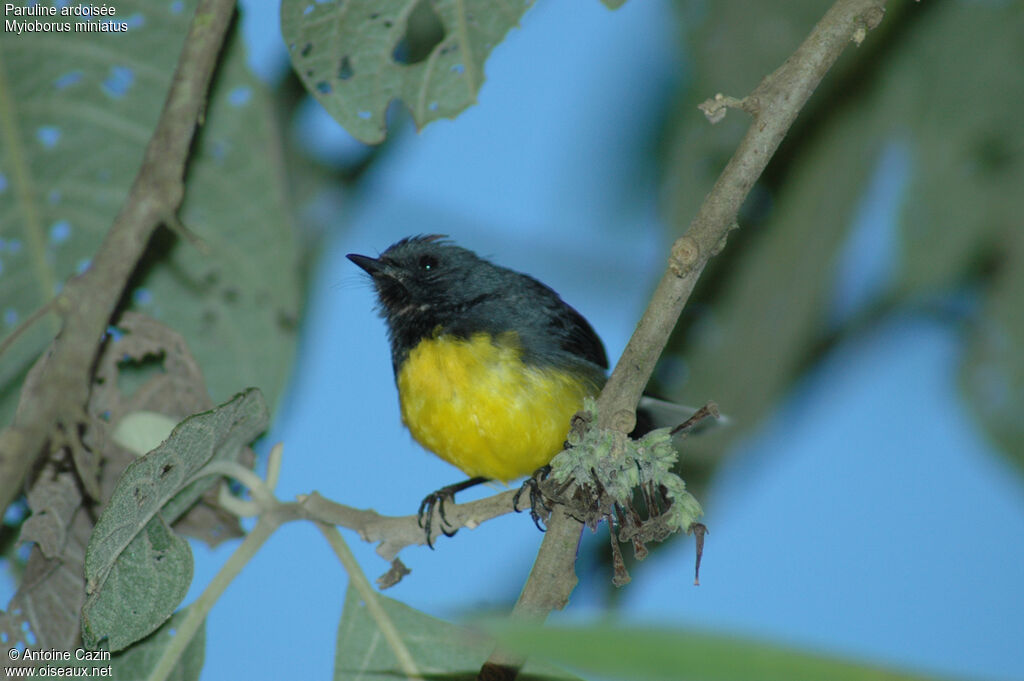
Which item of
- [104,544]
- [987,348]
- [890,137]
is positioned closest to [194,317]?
[104,544]

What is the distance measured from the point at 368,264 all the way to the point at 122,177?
2.63 feet

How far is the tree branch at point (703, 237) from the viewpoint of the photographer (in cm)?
159

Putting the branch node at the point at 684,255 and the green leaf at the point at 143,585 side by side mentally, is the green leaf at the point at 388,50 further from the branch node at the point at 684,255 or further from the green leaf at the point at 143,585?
the green leaf at the point at 143,585

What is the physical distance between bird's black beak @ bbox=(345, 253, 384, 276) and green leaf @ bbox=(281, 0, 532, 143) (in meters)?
0.82

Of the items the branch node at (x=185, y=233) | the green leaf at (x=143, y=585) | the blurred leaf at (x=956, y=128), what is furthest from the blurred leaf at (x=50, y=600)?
the blurred leaf at (x=956, y=128)

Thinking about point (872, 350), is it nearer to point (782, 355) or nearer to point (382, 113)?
point (782, 355)

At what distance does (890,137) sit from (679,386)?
3.69 ft

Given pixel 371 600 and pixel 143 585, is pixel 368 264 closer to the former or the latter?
pixel 371 600

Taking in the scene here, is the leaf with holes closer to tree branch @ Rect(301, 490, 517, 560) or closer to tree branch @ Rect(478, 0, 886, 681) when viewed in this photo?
tree branch @ Rect(301, 490, 517, 560)

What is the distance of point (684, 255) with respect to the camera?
5.09 ft

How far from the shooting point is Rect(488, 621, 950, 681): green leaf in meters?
0.47

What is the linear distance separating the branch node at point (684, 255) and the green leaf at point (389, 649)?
1.07m

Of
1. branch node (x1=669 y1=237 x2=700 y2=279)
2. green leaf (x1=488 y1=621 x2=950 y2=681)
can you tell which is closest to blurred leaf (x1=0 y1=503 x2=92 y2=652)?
branch node (x1=669 y1=237 x2=700 y2=279)

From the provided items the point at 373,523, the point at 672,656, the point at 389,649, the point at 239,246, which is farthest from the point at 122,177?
the point at 672,656
